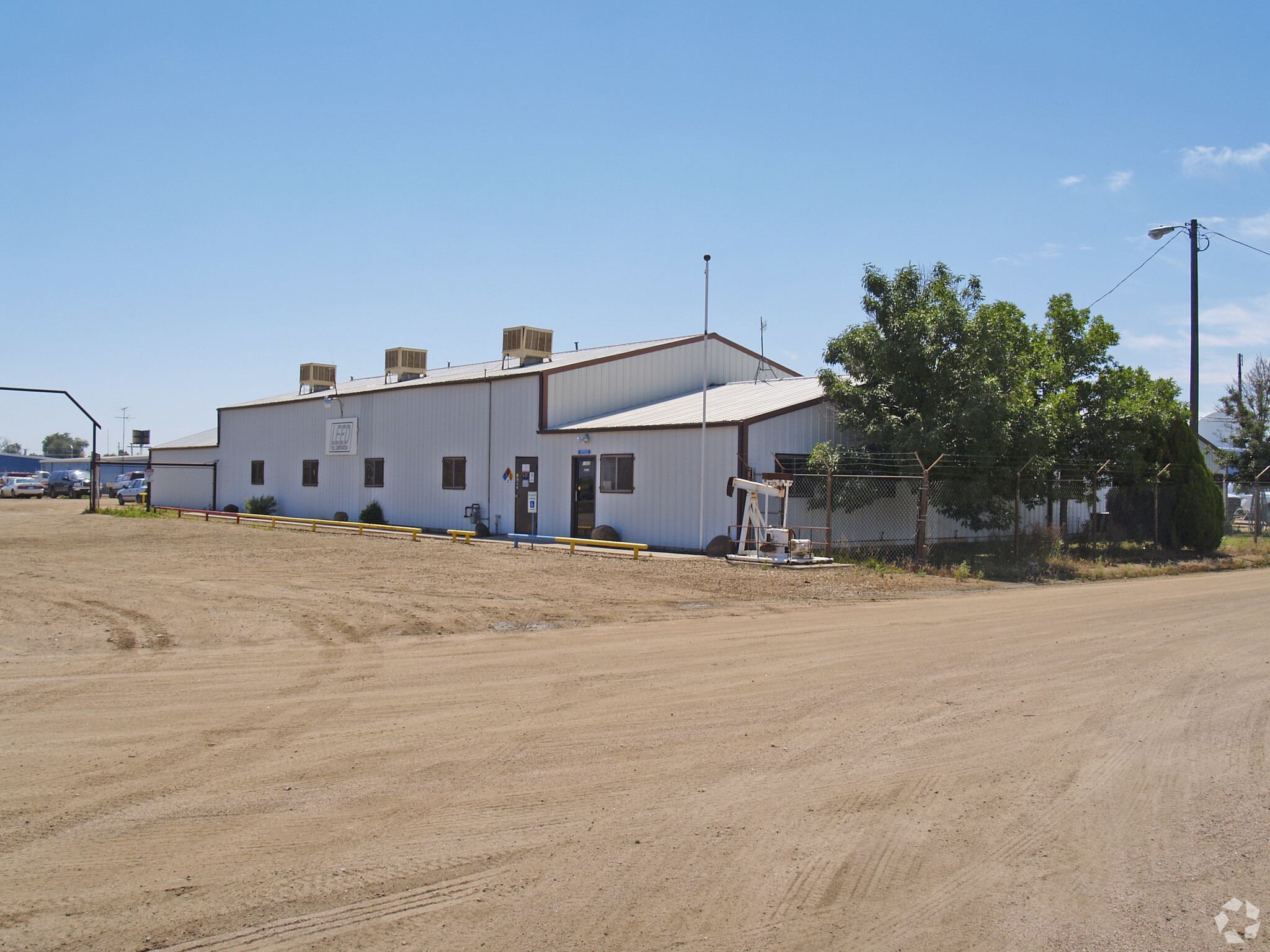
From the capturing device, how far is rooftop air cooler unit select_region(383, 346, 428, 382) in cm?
3531

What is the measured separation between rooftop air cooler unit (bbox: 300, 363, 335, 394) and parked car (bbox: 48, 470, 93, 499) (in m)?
30.2

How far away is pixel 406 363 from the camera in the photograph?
35.4 m

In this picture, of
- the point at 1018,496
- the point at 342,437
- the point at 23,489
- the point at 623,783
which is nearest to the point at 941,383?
the point at 1018,496

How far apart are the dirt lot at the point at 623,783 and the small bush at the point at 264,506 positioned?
26.3 metres

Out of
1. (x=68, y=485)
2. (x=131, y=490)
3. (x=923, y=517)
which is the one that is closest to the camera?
(x=923, y=517)

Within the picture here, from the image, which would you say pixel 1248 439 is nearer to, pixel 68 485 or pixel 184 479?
pixel 184 479

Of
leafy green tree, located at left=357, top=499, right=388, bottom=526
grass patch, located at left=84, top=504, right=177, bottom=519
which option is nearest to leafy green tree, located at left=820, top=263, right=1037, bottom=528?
leafy green tree, located at left=357, top=499, right=388, bottom=526

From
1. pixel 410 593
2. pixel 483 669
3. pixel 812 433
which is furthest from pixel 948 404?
pixel 483 669

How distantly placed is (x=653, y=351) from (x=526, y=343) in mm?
4376

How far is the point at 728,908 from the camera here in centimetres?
387

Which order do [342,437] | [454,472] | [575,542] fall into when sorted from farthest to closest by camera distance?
1. [342,437]
2. [454,472]
3. [575,542]

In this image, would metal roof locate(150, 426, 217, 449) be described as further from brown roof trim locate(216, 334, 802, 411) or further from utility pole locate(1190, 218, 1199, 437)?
utility pole locate(1190, 218, 1199, 437)

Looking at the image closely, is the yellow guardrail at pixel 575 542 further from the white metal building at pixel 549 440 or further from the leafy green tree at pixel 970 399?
the leafy green tree at pixel 970 399

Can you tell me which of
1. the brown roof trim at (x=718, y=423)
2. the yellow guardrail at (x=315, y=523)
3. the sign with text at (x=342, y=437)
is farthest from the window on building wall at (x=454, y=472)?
the sign with text at (x=342, y=437)
